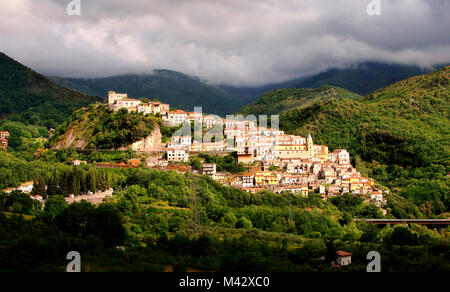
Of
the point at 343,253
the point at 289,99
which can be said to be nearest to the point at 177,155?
the point at 343,253

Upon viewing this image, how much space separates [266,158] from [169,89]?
10057 cm

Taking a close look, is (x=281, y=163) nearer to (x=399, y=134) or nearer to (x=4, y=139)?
(x=399, y=134)

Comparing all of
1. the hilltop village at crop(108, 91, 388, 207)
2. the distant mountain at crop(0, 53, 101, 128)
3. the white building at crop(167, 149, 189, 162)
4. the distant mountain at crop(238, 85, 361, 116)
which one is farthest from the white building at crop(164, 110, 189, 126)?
the distant mountain at crop(238, 85, 361, 116)

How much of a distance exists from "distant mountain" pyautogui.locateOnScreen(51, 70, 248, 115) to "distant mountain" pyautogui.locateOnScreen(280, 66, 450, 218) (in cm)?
6032

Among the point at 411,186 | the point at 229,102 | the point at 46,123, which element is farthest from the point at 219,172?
the point at 229,102

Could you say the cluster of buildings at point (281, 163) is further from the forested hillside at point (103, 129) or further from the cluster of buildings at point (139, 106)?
the cluster of buildings at point (139, 106)

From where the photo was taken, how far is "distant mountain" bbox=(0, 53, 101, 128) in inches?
3428

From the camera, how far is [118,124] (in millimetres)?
56938

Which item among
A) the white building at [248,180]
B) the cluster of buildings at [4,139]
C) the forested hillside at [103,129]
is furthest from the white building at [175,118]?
the cluster of buildings at [4,139]

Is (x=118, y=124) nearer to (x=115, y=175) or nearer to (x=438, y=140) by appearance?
(x=115, y=175)

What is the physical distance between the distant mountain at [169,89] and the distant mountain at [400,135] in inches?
2375

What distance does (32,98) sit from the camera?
324ft

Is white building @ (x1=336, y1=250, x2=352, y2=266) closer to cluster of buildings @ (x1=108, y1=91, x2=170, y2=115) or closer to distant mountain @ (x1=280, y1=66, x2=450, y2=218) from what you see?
distant mountain @ (x1=280, y1=66, x2=450, y2=218)
